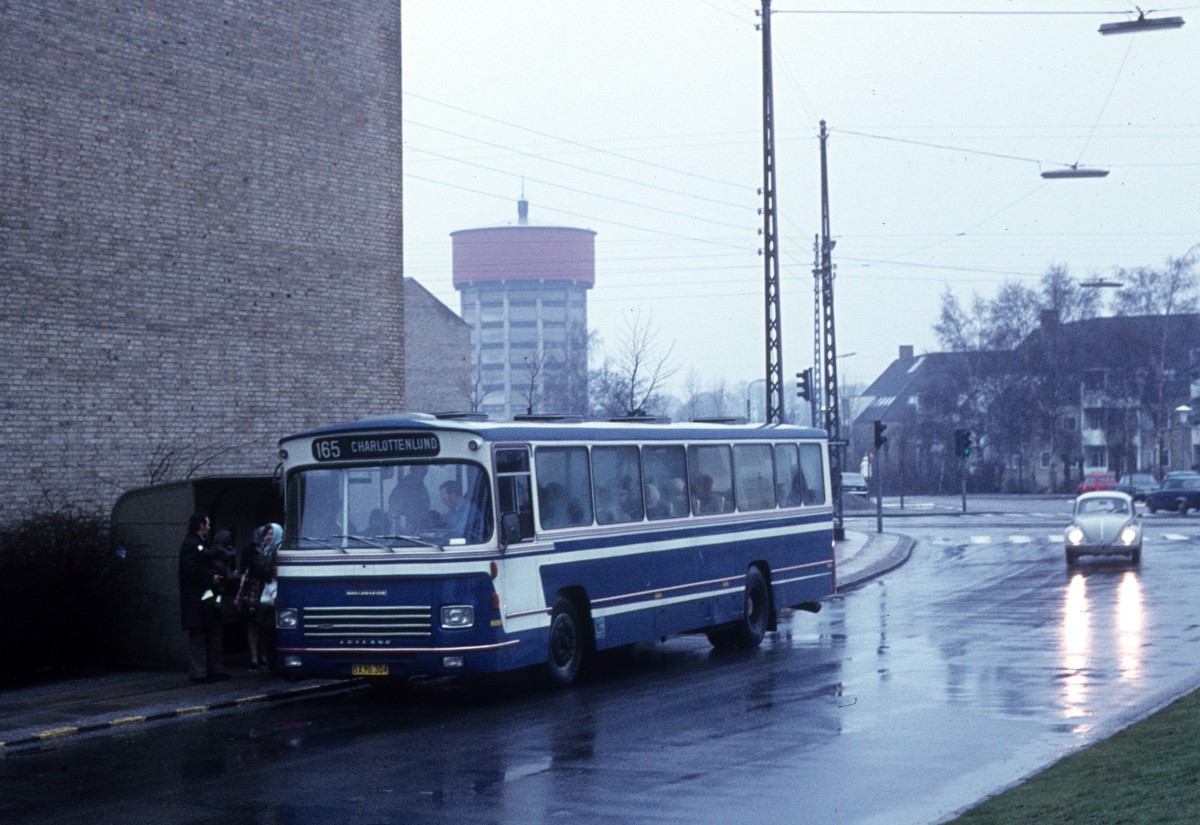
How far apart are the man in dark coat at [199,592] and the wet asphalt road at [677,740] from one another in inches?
64.1

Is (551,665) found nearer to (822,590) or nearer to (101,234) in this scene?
(822,590)

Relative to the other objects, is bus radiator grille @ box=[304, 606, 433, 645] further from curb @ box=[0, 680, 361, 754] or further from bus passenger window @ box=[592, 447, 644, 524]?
bus passenger window @ box=[592, 447, 644, 524]

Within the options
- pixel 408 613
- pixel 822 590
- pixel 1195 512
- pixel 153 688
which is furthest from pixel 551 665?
pixel 1195 512

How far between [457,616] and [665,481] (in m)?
4.46

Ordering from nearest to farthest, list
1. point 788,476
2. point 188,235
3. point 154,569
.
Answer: point 154,569
point 788,476
point 188,235

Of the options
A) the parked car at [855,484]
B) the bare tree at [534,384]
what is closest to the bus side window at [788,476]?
the bare tree at [534,384]

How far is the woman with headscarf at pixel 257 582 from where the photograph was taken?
55.9 feet

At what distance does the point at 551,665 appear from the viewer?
1608 cm

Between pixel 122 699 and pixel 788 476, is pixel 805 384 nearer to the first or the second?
pixel 788 476

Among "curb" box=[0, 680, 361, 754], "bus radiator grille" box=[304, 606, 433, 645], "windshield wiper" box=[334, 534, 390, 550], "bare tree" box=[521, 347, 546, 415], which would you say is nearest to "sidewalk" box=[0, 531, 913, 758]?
"curb" box=[0, 680, 361, 754]

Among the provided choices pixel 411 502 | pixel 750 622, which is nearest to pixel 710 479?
pixel 750 622

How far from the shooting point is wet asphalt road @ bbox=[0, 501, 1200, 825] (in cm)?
1020

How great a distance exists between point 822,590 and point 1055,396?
243 ft

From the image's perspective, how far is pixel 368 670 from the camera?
1493 centimetres
